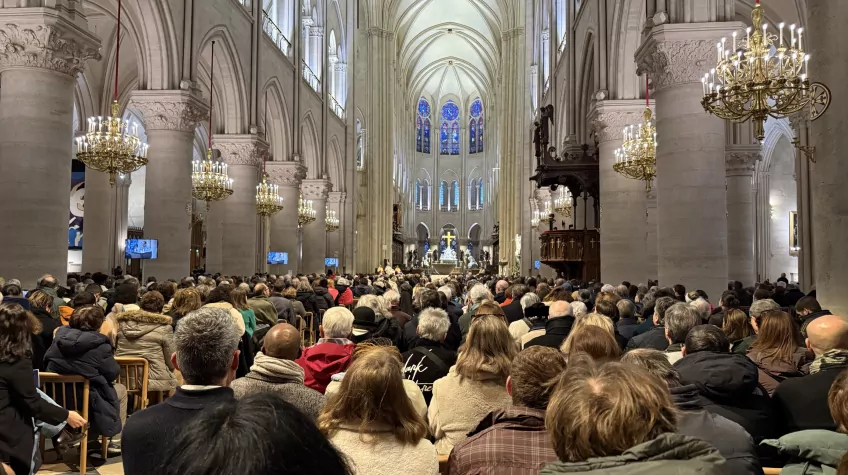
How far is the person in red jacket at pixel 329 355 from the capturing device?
4246mm

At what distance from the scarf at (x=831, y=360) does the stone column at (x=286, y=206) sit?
21.2 m

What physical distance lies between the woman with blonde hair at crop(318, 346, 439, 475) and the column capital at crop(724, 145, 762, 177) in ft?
56.7

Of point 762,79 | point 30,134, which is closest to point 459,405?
point 762,79

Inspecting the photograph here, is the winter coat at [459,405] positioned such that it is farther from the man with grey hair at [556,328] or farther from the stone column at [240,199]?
the stone column at [240,199]

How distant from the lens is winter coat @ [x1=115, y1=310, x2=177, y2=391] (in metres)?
5.91

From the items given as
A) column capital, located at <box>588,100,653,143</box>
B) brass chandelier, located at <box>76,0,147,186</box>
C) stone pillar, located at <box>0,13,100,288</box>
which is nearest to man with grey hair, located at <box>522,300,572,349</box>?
stone pillar, located at <box>0,13,100,288</box>

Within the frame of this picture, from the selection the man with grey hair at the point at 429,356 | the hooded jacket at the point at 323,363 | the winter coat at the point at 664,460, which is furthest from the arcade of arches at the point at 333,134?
the winter coat at the point at 664,460

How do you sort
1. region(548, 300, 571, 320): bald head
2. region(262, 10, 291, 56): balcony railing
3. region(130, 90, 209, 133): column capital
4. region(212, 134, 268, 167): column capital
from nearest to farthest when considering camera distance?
region(548, 300, 571, 320): bald head
region(130, 90, 209, 133): column capital
region(212, 134, 268, 167): column capital
region(262, 10, 291, 56): balcony railing

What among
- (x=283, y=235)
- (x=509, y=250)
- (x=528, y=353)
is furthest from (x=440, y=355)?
(x=509, y=250)

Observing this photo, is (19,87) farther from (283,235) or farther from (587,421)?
(283,235)

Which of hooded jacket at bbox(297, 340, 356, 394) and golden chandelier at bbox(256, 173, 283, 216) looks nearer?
hooded jacket at bbox(297, 340, 356, 394)

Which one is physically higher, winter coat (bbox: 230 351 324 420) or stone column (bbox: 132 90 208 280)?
stone column (bbox: 132 90 208 280)

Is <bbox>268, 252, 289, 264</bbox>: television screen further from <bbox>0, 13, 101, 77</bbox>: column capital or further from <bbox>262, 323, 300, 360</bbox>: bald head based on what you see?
<bbox>262, 323, 300, 360</bbox>: bald head

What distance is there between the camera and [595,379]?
6.10ft
